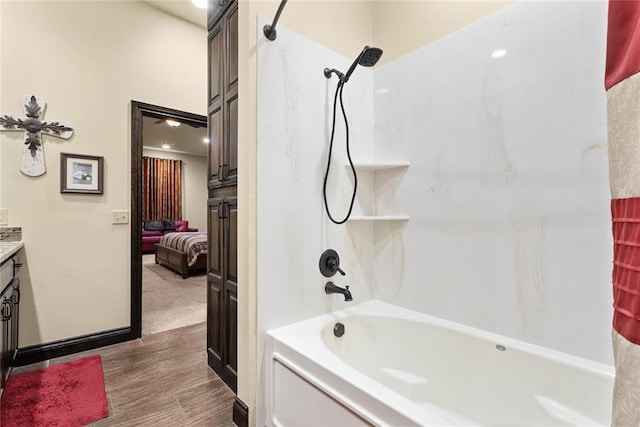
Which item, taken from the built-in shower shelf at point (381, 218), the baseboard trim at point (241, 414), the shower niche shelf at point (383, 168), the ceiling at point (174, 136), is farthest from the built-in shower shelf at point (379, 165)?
the ceiling at point (174, 136)

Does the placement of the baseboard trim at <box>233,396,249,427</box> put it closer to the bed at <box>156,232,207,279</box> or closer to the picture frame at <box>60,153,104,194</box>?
the picture frame at <box>60,153,104,194</box>

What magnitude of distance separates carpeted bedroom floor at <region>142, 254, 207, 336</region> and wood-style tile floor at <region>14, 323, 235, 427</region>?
0.36 meters

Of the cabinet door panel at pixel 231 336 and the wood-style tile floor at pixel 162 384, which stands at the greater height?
the cabinet door panel at pixel 231 336

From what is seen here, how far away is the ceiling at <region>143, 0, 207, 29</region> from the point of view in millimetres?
2727

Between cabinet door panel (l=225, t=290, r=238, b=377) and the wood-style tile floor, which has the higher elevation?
cabinet door panel (l=225, t=290, r=238, b=377)

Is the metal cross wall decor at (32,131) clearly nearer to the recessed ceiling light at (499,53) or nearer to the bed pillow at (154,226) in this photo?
the recessed ceiling light at (499,53)

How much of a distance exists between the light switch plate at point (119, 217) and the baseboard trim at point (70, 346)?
94 centimetres

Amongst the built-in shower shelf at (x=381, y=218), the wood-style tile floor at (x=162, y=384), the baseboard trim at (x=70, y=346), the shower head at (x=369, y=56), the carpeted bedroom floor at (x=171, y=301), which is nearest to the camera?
the shower head at (x=369, y=56)

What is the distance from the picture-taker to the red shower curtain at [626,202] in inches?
23.1

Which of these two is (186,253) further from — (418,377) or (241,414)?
(418,377)

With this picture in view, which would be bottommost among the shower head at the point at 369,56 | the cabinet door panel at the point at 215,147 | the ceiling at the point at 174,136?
the cabinet door panel at the point at 215,147

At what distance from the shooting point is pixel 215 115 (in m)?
2.06

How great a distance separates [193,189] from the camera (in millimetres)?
9164

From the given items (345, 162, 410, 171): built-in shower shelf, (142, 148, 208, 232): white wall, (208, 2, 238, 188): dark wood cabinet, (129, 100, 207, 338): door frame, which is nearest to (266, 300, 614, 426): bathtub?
(345, 162, 410, 171): built-in shower shelf
